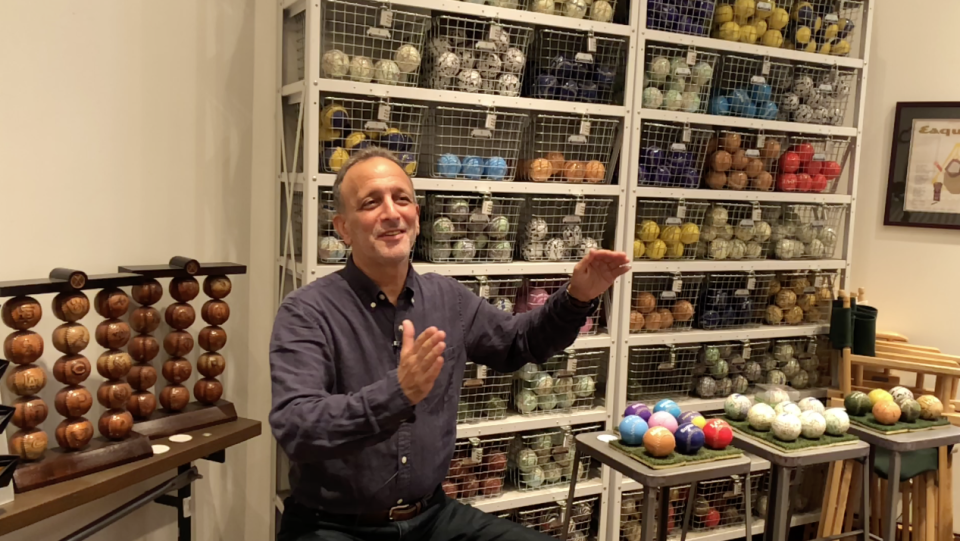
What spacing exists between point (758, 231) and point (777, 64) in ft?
2.45

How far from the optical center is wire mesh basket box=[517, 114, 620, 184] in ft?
8.89

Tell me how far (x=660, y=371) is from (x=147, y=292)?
2.03 m

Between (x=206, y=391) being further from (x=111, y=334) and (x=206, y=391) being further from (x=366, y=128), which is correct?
(x=366, y=128)

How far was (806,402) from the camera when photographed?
7.91 feet

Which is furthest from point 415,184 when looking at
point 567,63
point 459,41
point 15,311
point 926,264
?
point 926,264

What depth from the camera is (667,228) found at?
296cm

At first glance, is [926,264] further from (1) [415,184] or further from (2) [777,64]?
(1) [415,184]

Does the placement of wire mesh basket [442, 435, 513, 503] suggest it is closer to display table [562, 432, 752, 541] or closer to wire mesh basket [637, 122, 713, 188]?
display table [562, 432, 752, 541]

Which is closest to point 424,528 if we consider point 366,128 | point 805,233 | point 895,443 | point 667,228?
point 366,128

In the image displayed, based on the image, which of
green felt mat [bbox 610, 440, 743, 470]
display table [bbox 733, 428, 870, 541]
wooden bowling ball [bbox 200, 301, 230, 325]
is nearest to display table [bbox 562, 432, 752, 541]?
green felt mat [bbox 610, 440, 743, 470]

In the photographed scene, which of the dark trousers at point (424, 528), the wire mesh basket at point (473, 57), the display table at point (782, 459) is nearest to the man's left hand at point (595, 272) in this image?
the dark trousers at point (424, 528)

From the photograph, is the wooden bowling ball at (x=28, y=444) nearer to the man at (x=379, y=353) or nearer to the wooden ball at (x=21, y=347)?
the wooden ball at (x=21, y=347)

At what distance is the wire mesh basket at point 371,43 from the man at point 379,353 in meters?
0.58

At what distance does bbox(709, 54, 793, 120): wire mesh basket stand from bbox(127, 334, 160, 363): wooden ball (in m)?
2.34
